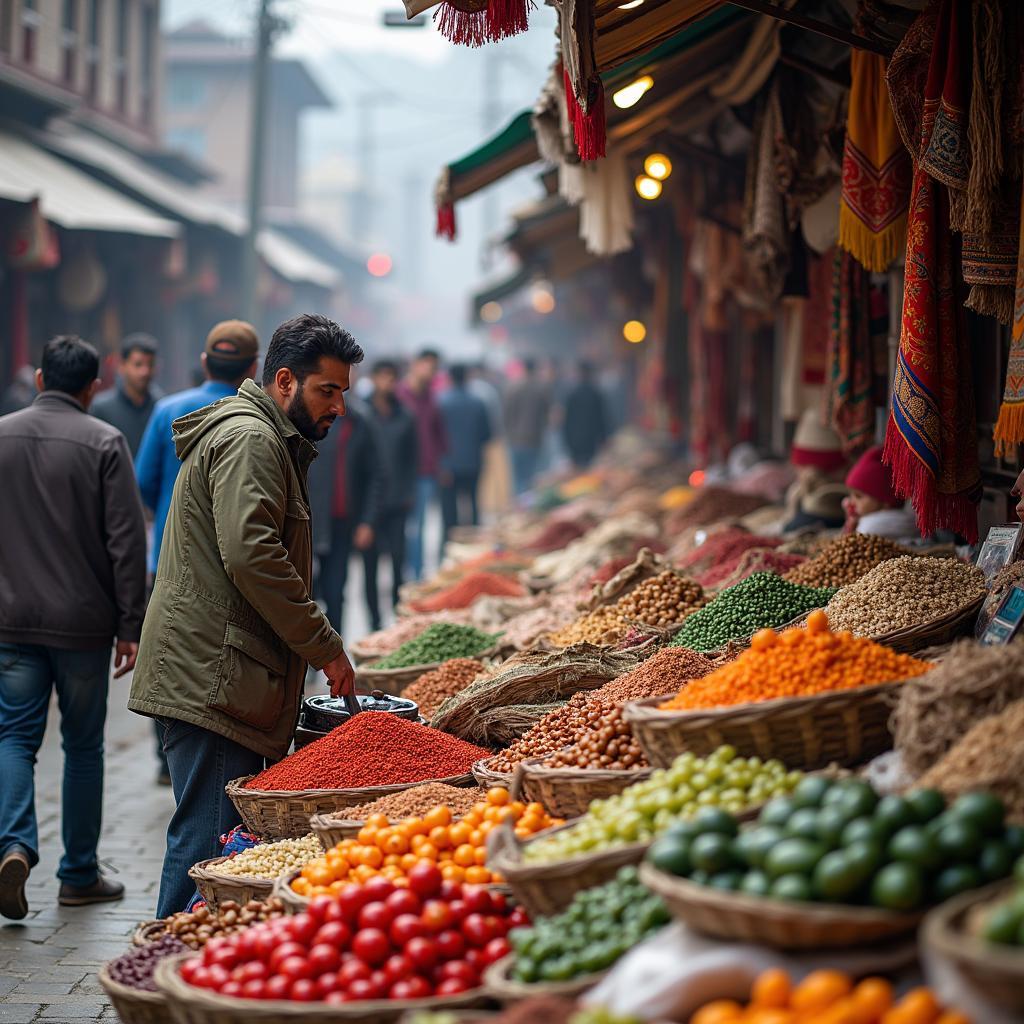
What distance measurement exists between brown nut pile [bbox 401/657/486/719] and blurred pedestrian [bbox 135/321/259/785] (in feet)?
4.42

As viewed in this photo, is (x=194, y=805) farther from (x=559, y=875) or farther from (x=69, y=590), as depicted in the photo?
(x=559, y=875)

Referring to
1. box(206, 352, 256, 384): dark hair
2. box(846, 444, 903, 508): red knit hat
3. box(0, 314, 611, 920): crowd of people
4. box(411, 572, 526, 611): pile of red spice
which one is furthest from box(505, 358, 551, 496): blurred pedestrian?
box(846, 444, 903, 508): red knit hat

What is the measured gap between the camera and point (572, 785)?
12.2 feet

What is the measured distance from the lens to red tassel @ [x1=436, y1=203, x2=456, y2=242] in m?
7.48

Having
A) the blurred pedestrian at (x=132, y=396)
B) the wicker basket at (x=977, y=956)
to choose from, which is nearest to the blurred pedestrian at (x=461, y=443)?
the blurred pedestrian at (x=132, y=396)

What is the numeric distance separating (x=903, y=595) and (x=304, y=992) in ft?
7.55

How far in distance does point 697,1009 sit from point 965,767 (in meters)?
0.74

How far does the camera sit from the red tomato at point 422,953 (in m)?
3.02

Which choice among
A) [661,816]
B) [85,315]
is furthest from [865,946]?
[85,315]

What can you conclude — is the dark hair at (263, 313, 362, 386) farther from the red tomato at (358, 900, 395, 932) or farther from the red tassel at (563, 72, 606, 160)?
the red tomato at (358, 900, 395, 932)

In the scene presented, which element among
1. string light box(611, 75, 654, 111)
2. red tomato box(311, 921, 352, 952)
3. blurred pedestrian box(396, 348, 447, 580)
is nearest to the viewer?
red tomato box(311, 921, 352, 952)

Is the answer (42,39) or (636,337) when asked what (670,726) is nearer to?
(636,337)

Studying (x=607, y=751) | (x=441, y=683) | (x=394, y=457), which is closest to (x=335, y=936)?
(x=607, y=751)

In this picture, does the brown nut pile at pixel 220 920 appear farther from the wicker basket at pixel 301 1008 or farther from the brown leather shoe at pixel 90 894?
the brown leather shoe at pixel 90 894
